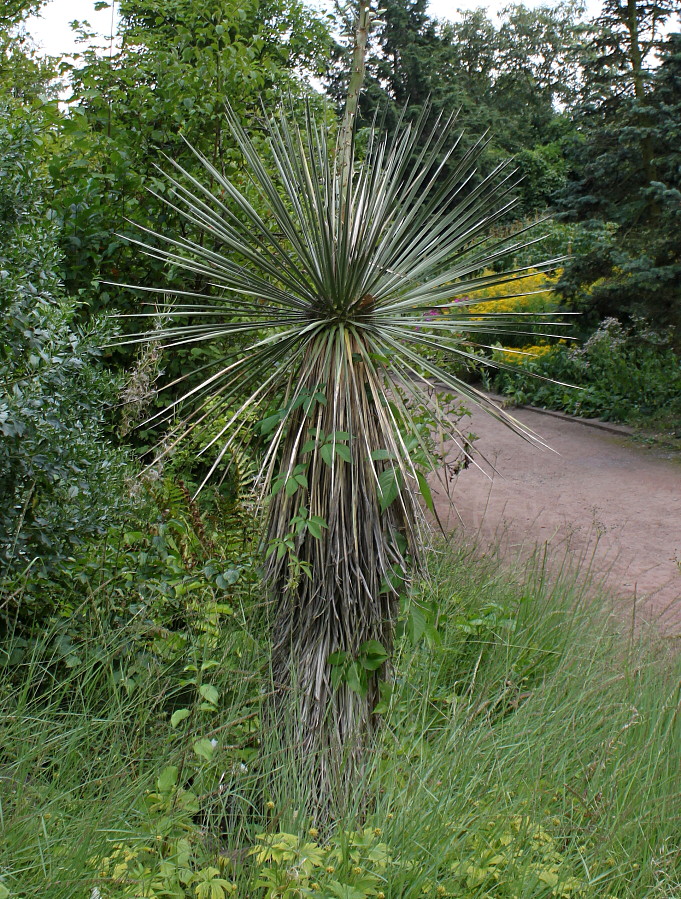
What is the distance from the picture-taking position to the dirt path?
519 cm

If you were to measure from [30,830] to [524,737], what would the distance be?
1.63 m

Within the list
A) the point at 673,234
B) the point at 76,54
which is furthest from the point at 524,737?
the point at 673,234

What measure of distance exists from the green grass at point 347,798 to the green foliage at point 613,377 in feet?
26.2

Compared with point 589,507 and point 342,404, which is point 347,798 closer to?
point 342,404

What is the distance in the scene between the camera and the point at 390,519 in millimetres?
2701

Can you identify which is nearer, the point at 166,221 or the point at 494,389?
the point at 166,221

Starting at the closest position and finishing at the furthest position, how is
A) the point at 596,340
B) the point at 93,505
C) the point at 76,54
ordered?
the point at 93,505
the point at 76,54
the point at 596,340

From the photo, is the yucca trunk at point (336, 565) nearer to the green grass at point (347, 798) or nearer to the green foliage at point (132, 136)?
the green grass at point (347, 798)

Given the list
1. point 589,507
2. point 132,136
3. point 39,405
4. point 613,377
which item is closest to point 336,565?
point 39,405

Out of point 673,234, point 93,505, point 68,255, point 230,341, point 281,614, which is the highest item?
point 673,234

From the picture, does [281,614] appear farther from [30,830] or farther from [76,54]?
[76,54]

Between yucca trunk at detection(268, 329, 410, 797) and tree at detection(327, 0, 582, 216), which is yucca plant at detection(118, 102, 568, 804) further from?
tree at detection(327, 0, 582, 216)

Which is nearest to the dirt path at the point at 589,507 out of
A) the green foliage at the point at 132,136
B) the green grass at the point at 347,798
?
the green grass at the point at 347,798

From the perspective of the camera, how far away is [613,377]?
37.9 ft
